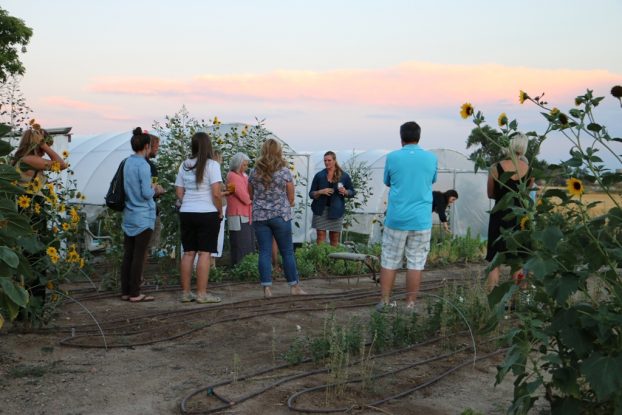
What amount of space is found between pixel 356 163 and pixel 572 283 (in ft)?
51.3

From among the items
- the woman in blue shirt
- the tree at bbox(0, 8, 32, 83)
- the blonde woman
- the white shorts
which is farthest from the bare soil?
the tree at bbox(0, 8, 32, 83)

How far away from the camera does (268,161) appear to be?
25.8ft

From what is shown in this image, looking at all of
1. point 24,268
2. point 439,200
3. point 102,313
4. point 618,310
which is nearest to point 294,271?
A: point 102,313

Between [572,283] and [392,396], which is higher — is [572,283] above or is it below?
above

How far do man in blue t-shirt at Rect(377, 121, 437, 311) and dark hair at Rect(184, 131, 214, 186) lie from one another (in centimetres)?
176

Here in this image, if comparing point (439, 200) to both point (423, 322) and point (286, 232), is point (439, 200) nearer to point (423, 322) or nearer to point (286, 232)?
point (286, 232)

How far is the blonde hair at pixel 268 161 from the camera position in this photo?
25.8 feet

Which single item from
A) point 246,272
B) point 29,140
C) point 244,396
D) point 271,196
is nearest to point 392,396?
point 244,396

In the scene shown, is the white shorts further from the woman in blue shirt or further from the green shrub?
the green shrub

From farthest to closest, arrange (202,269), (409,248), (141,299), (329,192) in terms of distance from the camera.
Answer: (329,192)
(141,299)
(202,269)
(409,248)

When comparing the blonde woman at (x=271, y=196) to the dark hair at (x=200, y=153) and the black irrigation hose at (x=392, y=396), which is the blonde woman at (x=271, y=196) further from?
the black irrigation hose at (x=392, y=396)

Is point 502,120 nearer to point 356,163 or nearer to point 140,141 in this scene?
point 140,141

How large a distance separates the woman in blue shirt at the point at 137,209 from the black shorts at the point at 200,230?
0.44 metres

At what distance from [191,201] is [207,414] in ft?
12.0
